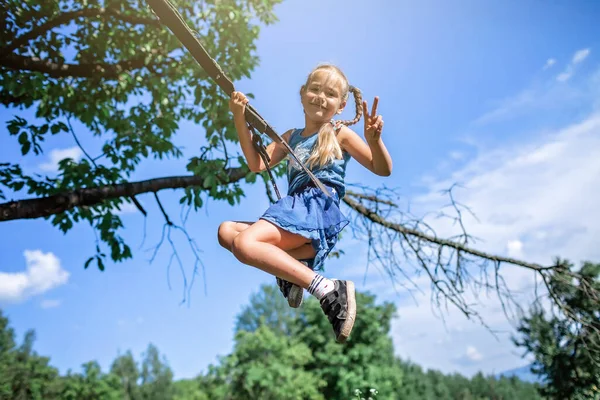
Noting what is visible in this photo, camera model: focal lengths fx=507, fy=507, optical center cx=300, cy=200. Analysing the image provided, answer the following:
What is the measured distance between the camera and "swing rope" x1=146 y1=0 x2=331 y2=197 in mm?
2641

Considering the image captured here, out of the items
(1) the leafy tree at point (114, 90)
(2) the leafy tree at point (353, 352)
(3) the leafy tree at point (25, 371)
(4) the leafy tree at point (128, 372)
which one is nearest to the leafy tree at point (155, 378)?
(4) the leafy tree at point (128, 372)

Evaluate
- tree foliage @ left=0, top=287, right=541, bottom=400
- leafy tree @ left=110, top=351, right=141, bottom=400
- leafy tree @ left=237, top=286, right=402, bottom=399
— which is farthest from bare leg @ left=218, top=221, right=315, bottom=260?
leafy tree @ left=110, top=351, right=141, bottom=400

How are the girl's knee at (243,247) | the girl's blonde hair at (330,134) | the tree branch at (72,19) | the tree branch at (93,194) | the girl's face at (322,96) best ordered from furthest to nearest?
the tree branch at (72,19), the tree branch at (93,194), the girl's face at (322,96), the girl's blonde hair at (330,134), the girl's knee at (243,247)

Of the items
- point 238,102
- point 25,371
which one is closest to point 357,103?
point 238,102

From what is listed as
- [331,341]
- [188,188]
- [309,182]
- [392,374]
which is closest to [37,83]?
[188,188]

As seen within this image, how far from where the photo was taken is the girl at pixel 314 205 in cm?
270

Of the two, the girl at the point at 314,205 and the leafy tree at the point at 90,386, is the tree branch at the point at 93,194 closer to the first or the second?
the girl at the point at 314,205

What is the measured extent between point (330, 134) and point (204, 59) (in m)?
0.84

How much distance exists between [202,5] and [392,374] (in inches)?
1390

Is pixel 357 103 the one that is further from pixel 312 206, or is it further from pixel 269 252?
pixel 269 252

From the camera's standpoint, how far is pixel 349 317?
2.70 meters

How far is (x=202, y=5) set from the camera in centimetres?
702

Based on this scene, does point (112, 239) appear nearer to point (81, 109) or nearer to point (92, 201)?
point (92, 201)

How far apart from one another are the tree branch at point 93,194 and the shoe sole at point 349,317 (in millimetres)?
4052
